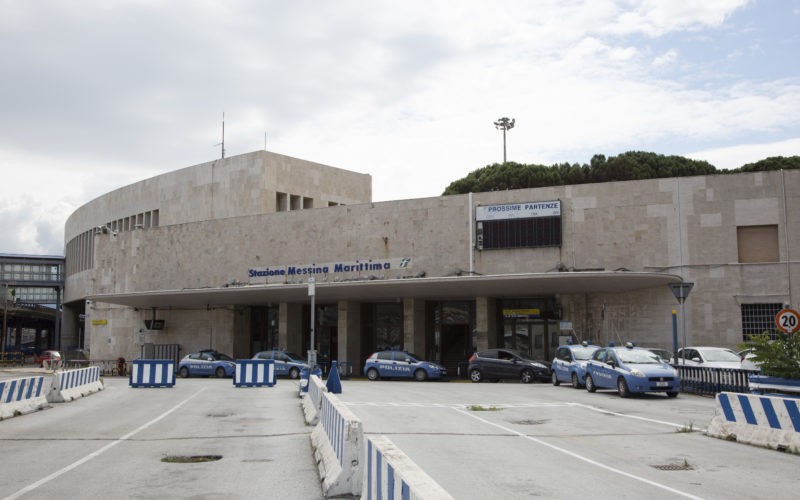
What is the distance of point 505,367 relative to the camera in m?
30.9

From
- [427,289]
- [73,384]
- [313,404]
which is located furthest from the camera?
[427,289]

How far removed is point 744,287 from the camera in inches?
1241

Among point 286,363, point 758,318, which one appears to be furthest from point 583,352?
point 286,363

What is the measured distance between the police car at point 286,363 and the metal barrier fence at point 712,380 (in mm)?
18297

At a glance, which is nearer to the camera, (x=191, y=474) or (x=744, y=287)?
(x=191, y=474)

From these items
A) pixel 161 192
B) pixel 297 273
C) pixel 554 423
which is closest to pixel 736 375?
pixel 554 423

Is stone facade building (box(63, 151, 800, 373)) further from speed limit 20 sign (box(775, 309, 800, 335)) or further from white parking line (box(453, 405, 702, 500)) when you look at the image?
white parking line (box(453, 405, 702, 500))

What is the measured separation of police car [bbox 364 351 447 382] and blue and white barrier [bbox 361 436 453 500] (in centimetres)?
2671

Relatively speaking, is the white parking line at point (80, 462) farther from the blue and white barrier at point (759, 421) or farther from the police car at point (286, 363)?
the police car at point (286, 363)

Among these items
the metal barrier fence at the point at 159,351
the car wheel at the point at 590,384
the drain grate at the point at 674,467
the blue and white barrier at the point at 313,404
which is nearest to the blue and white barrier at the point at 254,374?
the blue and white barrier at the point at 313,404

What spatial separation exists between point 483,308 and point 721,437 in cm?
2254

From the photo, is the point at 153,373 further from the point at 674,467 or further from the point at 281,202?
the point at 281,202

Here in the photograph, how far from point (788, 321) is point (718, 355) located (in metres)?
8.22

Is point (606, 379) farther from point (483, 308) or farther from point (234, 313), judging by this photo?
point (234, 313)
